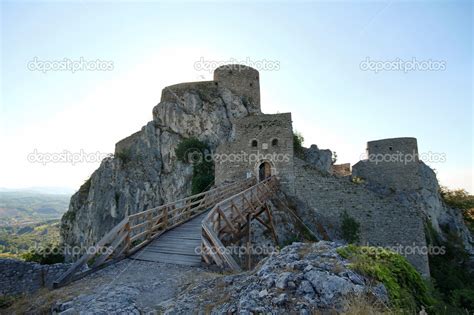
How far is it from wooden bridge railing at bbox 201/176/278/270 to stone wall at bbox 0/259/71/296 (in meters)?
4.64

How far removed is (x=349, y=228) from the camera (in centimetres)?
1224

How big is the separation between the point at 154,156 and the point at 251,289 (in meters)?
21.5

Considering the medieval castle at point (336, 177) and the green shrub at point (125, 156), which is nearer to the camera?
the medieval castle at point (336, 177)

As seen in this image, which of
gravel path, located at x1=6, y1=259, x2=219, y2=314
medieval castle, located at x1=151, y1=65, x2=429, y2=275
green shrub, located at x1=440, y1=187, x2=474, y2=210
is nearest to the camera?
gravel path, located at x1=6, y1=259, x2=219, y2=314

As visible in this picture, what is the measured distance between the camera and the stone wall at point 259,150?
557 inches

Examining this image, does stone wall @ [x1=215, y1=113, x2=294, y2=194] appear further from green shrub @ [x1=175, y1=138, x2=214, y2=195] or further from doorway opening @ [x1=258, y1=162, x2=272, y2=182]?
green shrub @ [x1=175, y1=138, x2=214, y2=195]

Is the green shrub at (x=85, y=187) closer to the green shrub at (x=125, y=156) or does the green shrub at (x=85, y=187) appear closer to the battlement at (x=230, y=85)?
the green shrub at (x=125, y=156)

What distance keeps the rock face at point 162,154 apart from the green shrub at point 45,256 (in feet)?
9.79

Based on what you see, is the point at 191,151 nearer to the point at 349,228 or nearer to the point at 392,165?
the point at 349,228

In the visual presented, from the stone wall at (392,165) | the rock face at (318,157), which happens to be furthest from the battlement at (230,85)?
the stone wall at (392,165)

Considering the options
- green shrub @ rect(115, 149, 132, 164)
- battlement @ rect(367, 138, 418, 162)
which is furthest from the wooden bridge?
green shrub @ rect(115, 149, 132, 164)

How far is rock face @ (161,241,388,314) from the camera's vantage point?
2688 millimetres

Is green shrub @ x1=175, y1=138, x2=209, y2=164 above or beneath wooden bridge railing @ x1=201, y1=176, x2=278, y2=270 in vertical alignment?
above

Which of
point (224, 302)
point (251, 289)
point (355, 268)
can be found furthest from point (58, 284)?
point (355, 268)
